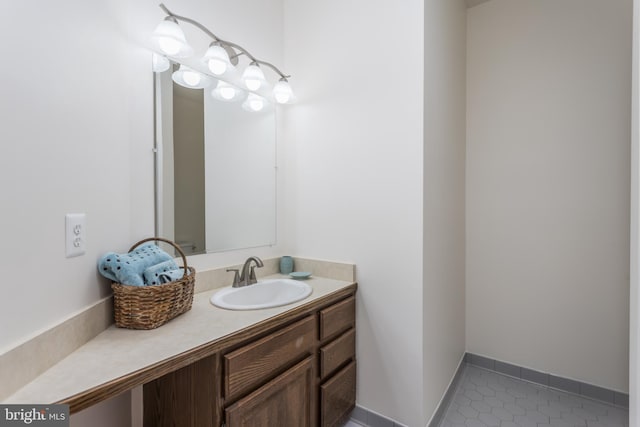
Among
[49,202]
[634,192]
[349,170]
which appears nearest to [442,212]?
[349,170]

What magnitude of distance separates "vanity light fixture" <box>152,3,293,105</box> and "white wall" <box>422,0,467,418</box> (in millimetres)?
847

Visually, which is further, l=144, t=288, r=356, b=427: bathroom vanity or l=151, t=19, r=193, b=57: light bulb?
l=151, t=19, r=193, b=57: light bulb

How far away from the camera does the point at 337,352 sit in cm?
156

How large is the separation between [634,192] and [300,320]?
1.42 metres

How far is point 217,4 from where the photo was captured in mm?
1608

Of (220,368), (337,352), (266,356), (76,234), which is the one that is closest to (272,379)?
(266,356)

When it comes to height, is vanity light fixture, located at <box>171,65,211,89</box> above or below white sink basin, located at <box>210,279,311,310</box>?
above

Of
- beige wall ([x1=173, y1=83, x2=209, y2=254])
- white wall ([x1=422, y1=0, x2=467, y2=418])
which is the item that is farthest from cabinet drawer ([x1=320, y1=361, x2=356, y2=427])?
beige wall ([x1=173, y1=83, x2=209, y2=254])

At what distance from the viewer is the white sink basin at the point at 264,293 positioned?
146 cm

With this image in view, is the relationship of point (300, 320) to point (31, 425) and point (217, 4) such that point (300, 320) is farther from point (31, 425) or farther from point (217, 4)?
point (217, 4)

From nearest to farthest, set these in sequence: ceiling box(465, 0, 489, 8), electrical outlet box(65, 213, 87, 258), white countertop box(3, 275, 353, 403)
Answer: white countertop box(3, 275, 353, 403), electrical outlet box(65, 213, 87, 258), ceiling box(465, 0, 489, 8)

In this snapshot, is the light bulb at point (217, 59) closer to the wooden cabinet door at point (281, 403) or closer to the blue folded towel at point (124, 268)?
the blue folded towel at point (124, 268)

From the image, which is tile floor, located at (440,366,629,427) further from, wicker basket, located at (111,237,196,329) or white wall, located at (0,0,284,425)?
white wall, located at (0,0,284,425)

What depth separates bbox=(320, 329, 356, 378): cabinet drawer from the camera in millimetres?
1458
